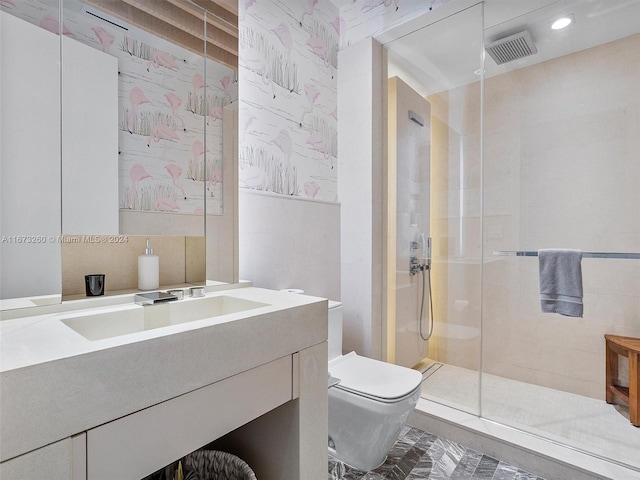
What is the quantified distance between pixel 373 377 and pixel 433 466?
20.2 inches

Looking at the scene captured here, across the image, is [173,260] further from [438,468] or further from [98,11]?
[438,468]

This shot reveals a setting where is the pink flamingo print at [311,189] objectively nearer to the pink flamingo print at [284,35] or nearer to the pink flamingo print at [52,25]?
the pink flamingo print at [284,35]

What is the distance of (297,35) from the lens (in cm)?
195

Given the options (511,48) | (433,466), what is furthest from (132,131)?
(511,48)

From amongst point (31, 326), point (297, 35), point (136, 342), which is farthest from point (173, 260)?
point (297, 35)

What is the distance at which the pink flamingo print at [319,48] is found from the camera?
6.76ft

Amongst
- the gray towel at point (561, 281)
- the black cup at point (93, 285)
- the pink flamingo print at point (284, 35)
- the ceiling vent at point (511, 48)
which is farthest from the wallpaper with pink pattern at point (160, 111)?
the gray towel at point (561, 281)

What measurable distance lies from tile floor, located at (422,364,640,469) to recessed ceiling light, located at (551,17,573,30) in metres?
1.98

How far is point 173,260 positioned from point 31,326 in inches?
23.4

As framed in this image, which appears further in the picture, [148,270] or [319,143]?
[319,143]

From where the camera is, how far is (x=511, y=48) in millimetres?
1953

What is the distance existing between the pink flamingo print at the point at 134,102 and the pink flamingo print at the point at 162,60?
10 cm

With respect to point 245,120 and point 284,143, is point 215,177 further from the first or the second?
point 284,143

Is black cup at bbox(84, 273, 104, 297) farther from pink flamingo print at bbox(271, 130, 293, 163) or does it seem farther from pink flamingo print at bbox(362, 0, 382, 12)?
pink flamingo print at bbox(362, 0, 382, 12)
